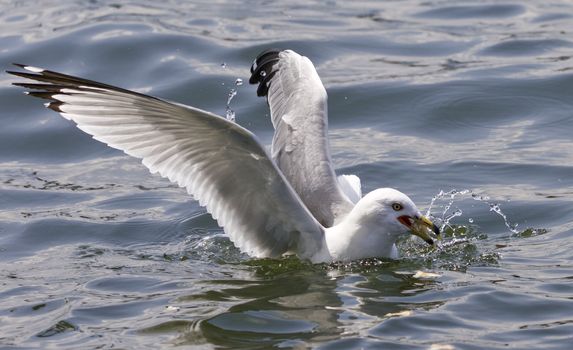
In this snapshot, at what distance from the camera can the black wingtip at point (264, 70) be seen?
9.87 metres

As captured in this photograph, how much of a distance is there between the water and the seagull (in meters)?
0.21

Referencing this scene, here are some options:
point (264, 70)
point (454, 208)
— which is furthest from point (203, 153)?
point (454, 208)

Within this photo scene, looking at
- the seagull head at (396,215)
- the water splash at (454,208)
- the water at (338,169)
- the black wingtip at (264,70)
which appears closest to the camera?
the water at (338,169)

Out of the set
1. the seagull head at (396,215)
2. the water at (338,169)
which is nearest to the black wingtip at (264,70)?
the water at (338,169)

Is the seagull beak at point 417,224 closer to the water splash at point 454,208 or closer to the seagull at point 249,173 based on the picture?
the seagull at point 249,173

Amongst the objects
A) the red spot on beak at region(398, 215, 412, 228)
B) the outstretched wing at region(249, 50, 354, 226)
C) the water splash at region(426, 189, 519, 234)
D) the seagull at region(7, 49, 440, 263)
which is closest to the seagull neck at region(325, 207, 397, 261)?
the seagull at region(7, 49, 440, 263)

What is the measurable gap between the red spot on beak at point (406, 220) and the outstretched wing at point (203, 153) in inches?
21.9

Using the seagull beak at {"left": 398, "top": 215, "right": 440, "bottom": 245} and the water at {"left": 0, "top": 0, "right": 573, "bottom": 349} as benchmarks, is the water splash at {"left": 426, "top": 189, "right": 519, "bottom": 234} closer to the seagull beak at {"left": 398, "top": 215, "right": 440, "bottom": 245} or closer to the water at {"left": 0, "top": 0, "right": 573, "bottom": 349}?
the water at {"left": 0, "top": 0, "right": 573, "bottom": 349}

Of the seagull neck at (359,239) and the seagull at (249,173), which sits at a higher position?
the seagull at (249,173)

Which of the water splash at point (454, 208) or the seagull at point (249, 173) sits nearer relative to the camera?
the seagull at point (249, 173)

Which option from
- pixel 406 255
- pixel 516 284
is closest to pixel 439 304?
pixel 516 284

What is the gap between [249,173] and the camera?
789 centimetres

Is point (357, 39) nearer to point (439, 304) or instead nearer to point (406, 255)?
point (406, 255)

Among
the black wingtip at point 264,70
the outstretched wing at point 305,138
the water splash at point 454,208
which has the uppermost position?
the black wingtip at point 264,70
